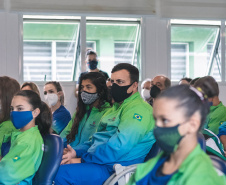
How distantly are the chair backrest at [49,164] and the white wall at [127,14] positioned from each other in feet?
13.9

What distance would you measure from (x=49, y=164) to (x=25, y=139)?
0.72ft

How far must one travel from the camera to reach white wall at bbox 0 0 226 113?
6.58 meters

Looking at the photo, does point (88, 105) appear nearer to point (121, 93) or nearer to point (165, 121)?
point (121, 93)

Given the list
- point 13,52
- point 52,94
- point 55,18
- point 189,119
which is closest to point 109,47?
point 55,18

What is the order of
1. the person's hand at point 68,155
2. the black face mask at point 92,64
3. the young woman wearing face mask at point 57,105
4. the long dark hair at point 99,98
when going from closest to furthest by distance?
the person's hand at point 68,155, the long dark hair at point 99,98, the young woman wearing face mask at point 57,105, the black face mask at point 92,64

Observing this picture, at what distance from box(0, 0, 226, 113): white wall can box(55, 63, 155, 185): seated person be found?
148 inches

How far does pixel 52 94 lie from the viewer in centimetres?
502

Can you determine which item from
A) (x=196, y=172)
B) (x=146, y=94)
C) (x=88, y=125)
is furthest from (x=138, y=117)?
(x=146, y=94)

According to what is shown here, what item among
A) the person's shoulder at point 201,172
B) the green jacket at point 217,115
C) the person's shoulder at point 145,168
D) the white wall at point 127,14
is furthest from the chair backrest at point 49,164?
the white wall at point 127,14

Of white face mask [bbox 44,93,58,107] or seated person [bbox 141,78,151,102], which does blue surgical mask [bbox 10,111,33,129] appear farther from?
seated person [bbox 141,78,151,102]

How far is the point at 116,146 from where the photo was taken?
281cm

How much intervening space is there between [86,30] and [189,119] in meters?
5.69

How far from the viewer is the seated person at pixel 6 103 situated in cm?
303

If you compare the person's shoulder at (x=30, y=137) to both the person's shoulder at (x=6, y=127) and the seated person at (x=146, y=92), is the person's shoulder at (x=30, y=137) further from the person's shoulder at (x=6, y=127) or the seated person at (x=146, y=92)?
the seated person at (x=146, y=92)
